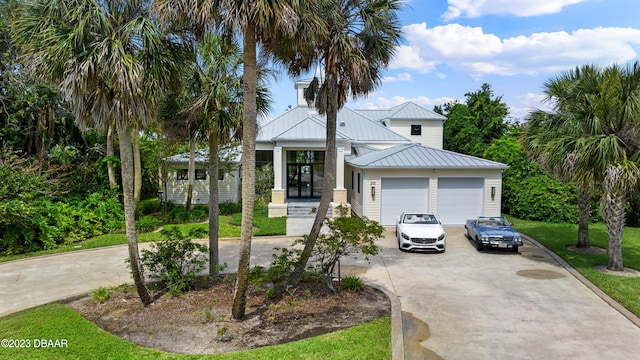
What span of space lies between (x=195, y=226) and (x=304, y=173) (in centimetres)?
898

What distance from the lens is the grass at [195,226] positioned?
551 inches

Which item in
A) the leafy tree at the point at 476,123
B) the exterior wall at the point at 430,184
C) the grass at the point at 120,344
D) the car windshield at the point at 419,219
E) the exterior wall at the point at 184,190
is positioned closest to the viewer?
the grass at the point at 120,344

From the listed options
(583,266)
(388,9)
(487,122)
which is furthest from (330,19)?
(487,122)

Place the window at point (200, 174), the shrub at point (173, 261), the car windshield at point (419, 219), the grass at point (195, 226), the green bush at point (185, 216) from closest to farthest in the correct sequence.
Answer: the shrub at point (173, 261) < the grass at point (195, 226) < the car windshield at point (419, 219) < the green bush at point (185, 216) < the window at point (200, 174)

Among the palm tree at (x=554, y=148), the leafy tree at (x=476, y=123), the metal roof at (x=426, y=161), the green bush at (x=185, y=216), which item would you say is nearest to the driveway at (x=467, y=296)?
the palm tree at (x=554, y=148)

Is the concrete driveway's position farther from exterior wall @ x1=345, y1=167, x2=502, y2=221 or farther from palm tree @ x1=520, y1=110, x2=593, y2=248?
exterior wall @ x1=345, y1=167, x2=502, y2=221

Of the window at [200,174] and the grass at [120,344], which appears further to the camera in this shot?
the window at [200,174]

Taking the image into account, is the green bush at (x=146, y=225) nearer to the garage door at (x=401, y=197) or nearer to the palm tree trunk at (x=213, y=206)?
the palm tree trunk at (x=213, y=206)

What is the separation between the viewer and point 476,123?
37781mm

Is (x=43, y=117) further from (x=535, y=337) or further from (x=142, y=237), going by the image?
(x=535, y=337)

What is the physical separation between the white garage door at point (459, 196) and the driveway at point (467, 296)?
419cm

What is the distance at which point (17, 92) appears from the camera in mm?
16312

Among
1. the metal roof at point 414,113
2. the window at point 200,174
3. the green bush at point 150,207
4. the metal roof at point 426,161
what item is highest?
the metal roof at point 414,113

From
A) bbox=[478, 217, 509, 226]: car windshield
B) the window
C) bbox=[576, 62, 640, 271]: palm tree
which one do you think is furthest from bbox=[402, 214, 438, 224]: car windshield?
the window
